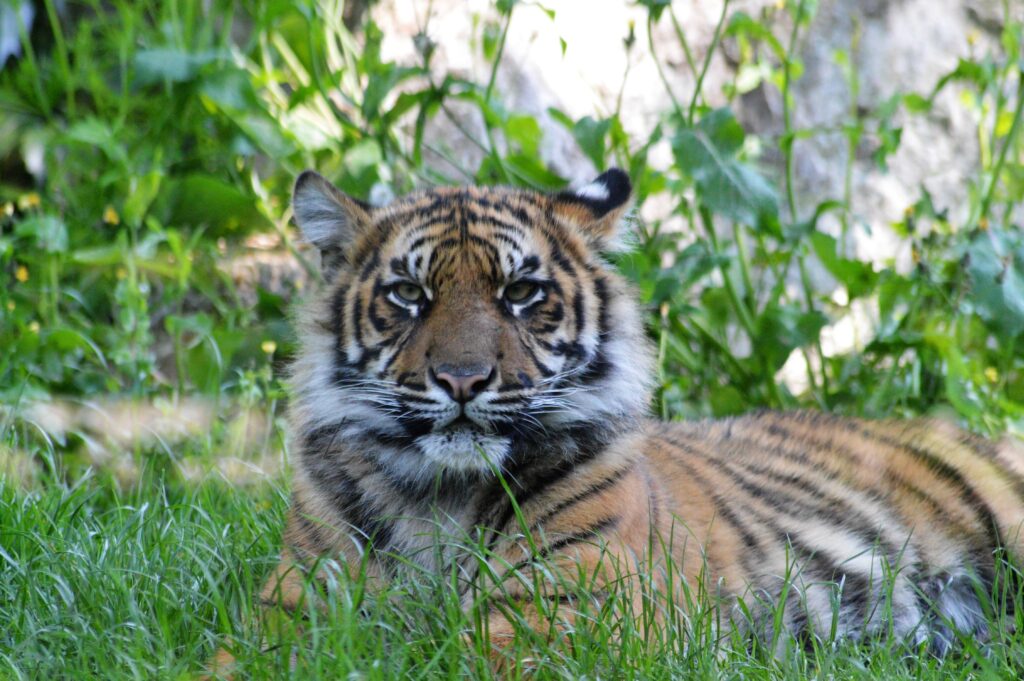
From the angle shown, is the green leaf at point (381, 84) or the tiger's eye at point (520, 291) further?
the green leaf at point (381, 84)

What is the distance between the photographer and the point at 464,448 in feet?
9.47

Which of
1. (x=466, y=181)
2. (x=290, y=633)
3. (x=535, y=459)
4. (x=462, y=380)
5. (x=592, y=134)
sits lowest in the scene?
(x=290, y=633)

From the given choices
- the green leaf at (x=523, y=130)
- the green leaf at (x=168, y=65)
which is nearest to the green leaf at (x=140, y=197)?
the green leaf at (x=168, y=65)

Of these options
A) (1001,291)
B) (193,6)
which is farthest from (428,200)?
(193,6)

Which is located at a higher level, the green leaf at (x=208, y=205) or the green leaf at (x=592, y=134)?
the green leaf at (x=592, y=134)

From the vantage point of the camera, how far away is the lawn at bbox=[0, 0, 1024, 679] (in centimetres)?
395

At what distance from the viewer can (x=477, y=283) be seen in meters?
3.06

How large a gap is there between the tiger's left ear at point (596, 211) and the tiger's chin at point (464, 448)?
75 cm

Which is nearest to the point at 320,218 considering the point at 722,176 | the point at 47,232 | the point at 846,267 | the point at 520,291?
the point at 520,291

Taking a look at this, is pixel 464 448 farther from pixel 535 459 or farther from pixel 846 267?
pixel 846 267

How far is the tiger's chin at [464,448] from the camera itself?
2883 mm

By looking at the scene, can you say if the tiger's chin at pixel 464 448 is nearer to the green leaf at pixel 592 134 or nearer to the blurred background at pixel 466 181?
the blurred background at pixel 466 181

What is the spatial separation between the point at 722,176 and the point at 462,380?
6.31 feet

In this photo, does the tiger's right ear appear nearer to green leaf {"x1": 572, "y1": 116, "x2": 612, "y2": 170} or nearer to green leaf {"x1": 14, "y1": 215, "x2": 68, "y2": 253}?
green leaf {"x1": 572, "y1": 116, "x2": 612, "y2": 170}
